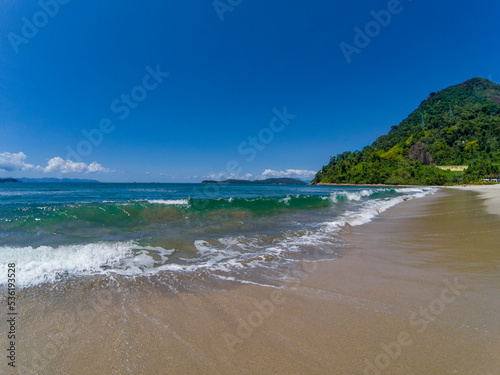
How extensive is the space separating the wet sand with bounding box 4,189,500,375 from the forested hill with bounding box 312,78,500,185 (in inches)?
4335

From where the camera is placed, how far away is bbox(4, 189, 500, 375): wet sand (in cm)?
227

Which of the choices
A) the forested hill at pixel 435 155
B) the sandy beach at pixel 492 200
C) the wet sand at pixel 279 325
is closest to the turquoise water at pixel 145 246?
the wet sand at pixel 279 325

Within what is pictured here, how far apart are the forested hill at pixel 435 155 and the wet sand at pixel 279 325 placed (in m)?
110

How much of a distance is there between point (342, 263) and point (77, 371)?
4.97m

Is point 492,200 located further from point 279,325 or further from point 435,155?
point 435,155

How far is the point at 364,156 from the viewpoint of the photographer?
158 metres

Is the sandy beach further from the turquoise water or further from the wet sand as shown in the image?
the wet sand

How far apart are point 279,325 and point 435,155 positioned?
14807cm

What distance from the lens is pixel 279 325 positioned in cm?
291

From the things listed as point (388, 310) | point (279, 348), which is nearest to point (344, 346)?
point (279, 348)

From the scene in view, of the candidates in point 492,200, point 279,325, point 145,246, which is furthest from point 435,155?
point 279,325

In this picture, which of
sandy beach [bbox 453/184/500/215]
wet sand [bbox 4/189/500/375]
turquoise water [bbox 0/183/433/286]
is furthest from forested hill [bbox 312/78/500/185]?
wet sand [bbox 4/189/500/375]

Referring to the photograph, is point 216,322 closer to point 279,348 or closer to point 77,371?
point 279,348

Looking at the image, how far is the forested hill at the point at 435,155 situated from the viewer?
323 feet
